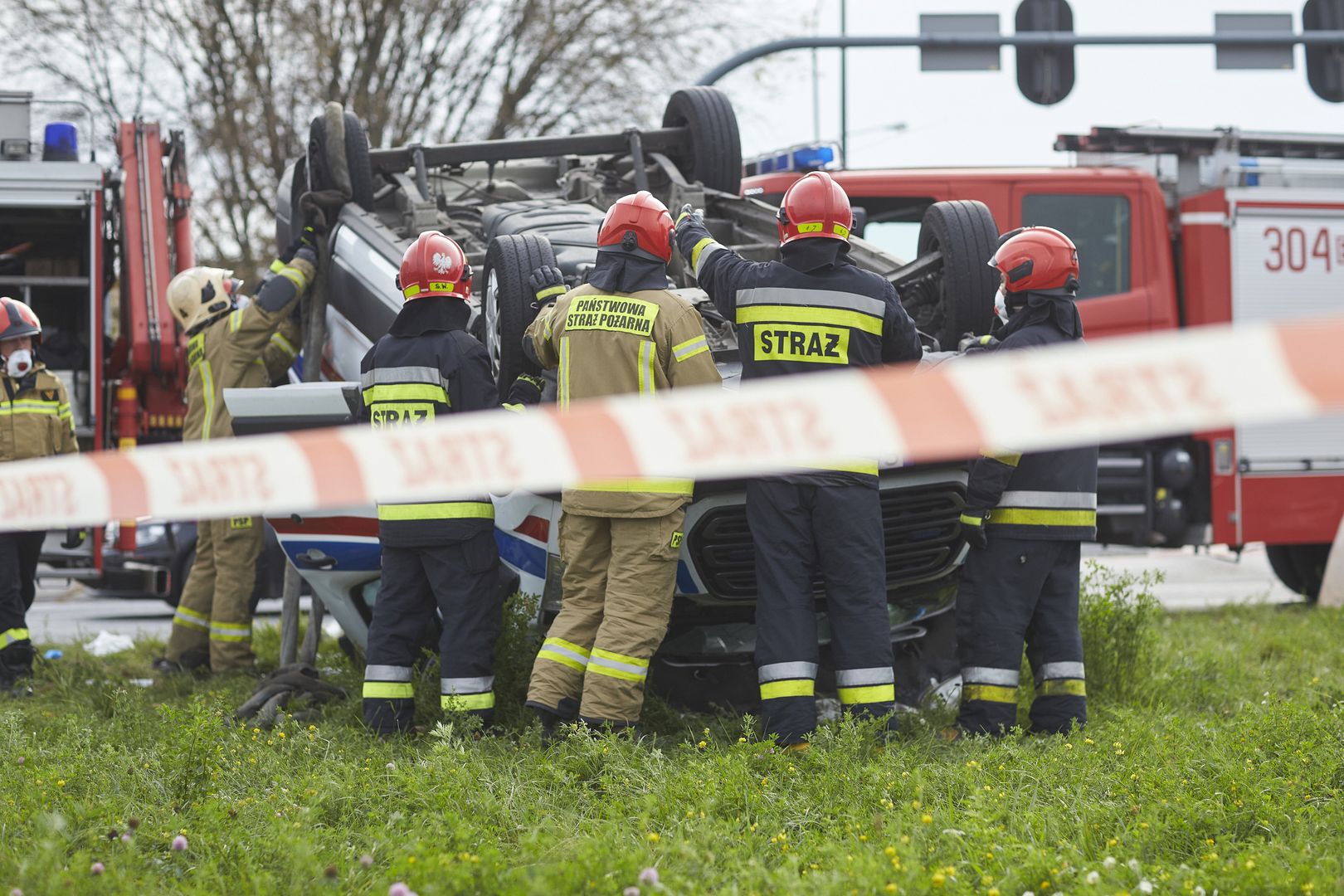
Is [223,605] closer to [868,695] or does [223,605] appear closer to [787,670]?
[787,670]

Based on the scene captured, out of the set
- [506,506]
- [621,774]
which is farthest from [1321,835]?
[506,506]

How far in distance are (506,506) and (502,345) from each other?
59cm

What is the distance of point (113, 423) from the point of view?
357 inches

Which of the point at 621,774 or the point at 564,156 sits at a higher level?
the point at 564,156

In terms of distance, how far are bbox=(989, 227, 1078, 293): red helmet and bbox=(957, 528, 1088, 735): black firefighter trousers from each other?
2.93ft

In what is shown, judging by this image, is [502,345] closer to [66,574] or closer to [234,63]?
[66,574]

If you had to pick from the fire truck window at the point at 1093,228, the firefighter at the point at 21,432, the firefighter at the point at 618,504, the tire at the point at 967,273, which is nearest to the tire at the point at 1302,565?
the fire truck window at the point at 1093,228

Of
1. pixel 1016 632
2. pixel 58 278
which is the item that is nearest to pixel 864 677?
pixel 1016 632

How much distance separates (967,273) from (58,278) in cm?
645

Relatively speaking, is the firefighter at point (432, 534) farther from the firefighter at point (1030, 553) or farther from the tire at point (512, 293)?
the firefighter at point (1030, 553)

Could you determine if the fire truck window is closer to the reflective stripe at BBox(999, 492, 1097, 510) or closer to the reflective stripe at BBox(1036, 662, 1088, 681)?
the reflective stripe at BBox(999, 492, 1097, 510)

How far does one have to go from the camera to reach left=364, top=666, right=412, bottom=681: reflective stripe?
16.0 ft

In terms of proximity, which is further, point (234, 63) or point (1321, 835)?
point (234, 63)

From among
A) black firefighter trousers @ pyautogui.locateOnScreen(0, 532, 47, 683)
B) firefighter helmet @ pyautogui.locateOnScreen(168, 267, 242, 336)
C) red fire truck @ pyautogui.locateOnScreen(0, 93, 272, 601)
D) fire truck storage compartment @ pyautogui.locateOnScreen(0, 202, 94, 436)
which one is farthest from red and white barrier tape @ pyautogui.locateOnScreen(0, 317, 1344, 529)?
fire truck storage compartment @ pyautogui.locateOnScreen(0, 202, 94, 436)
